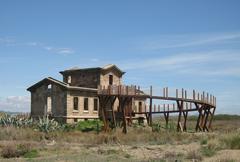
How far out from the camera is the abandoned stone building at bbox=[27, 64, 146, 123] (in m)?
40.8

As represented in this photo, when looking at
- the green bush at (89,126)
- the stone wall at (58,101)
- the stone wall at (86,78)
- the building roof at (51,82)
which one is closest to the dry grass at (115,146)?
the green bush at (89,126)

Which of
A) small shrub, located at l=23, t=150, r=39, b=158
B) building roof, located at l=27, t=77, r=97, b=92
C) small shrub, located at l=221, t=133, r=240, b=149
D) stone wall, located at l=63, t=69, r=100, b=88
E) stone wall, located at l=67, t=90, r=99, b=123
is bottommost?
small shrub, located at l=23, t=150, r=39, b=158

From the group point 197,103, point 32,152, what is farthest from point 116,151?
point 197,103

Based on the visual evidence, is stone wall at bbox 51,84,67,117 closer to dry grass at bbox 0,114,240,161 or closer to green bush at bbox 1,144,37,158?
dry grass at bbox 0,114,240,161

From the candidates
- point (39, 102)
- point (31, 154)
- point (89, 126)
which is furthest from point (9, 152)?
point (39, 102)

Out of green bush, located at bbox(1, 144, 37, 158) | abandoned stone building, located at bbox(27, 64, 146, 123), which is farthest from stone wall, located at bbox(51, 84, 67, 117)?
green bush, located at bbox(1, 144, 37, 158)

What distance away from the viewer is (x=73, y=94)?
4122 cm

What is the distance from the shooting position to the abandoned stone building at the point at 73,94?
134ft

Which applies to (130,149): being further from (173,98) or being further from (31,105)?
(31,105)

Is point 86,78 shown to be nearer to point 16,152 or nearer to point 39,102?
point 39,102

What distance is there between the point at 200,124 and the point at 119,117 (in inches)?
380

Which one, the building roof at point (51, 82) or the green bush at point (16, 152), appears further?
the building roof at point (51, 82)

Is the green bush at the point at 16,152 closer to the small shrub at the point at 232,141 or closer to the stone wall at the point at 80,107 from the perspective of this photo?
the small shrub at the point at 232,141

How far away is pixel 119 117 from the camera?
43.3m
